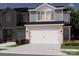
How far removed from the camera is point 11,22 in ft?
274

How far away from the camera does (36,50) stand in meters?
83.2

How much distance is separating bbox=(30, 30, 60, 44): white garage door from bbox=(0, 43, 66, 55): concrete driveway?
0.18 m

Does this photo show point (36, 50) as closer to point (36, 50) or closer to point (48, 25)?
point (36, 50)

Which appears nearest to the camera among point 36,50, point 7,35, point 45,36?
point 36,50

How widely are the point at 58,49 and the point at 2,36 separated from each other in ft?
6.29

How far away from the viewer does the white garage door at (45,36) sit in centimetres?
8338

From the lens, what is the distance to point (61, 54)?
83125 millimetres

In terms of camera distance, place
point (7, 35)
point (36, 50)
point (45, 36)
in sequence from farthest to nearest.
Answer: point (45, 36) < point (7, 35) < point (36, 50)

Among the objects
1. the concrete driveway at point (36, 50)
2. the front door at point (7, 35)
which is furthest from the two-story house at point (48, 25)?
the front door at point (7, 35)

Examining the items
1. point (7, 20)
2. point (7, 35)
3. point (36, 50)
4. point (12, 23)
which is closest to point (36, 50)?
point (36, 50)

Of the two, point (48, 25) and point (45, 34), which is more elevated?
point (48, 25)

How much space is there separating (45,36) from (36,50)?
0.63m

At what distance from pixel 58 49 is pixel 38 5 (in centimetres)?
161

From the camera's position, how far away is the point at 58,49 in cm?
8325
